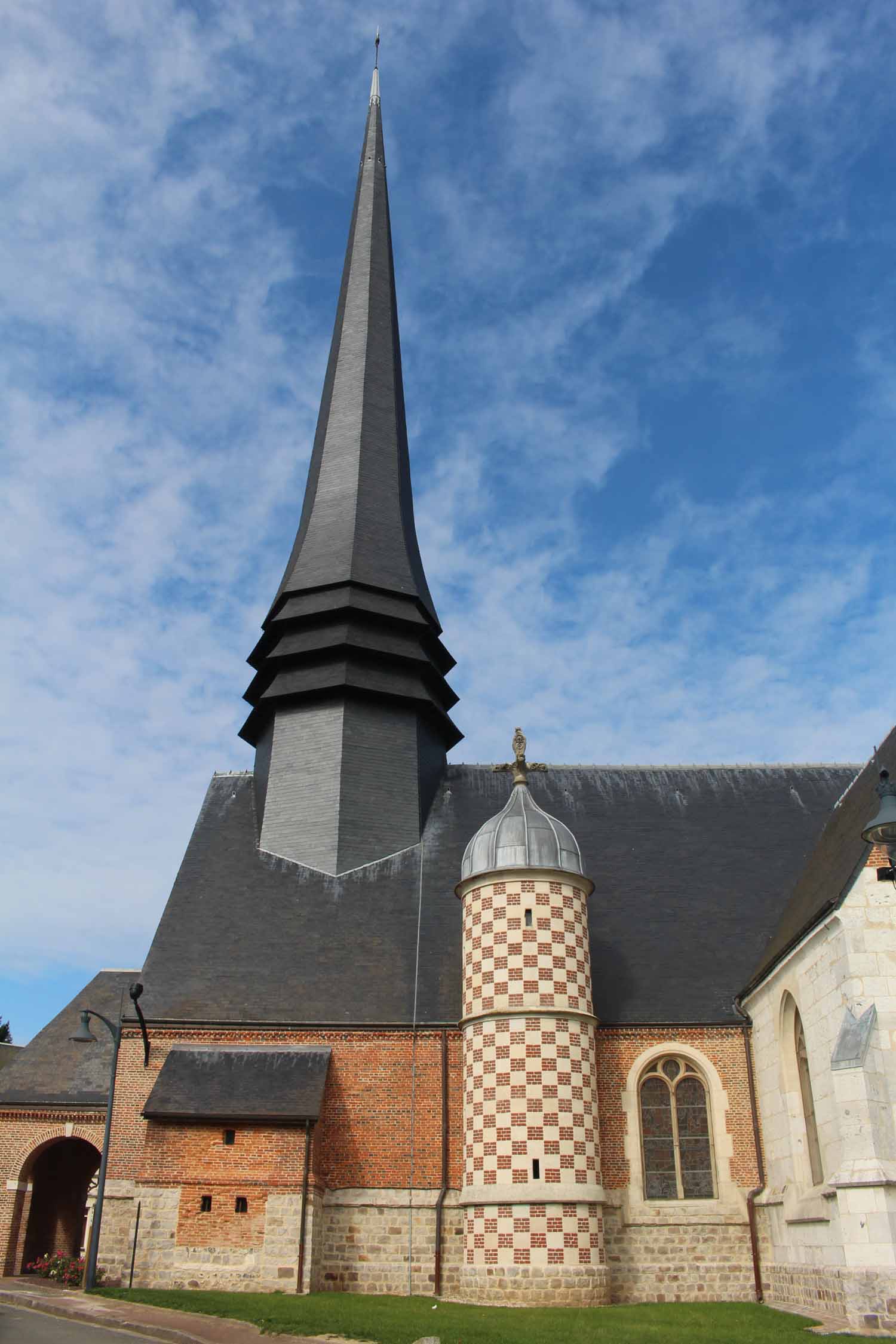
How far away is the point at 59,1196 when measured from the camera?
2189 centimetres

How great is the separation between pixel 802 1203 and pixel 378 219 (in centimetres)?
2515

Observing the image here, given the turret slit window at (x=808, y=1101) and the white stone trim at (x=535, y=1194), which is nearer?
the turret slit window at (x=808, y=1101)

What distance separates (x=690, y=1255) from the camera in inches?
619

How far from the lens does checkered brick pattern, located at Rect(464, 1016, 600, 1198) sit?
15.0m

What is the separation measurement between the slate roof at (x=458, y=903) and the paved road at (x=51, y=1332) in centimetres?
561

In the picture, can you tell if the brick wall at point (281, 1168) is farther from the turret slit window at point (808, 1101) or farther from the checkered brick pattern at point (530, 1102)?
the turret slit window at point (808, 1101)

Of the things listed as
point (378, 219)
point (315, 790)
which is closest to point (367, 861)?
point (315, 790)

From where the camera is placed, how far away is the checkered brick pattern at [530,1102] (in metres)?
15.0

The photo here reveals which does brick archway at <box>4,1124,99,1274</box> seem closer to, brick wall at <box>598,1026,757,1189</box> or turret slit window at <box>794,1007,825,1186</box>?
brick wall at <box>598,1026,757,1189</box>

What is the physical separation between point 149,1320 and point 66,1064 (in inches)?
404

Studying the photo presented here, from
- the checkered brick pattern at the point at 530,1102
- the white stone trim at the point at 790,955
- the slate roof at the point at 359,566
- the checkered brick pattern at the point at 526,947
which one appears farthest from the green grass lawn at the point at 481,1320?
the slate roof at the point at 359,566

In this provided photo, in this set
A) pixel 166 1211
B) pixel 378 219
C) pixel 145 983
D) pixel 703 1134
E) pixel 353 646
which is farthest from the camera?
pixel 378 219

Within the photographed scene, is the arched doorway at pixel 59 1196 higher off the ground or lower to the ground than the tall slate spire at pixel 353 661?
lower

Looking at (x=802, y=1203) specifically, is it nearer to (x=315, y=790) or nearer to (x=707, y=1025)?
(x=707, y=1025)
